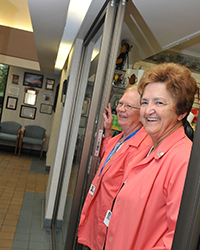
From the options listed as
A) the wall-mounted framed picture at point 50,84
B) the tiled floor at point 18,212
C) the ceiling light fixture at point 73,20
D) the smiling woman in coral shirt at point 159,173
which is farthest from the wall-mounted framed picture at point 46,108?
the smiling woman in coral shirt at point 159,173

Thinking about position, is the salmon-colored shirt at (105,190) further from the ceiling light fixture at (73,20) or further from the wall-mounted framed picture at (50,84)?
the wall-mounted framed picture at (50,84)

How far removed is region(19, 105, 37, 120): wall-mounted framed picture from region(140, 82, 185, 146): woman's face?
8487mm

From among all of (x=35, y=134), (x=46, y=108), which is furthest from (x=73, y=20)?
(x=46, y=108)

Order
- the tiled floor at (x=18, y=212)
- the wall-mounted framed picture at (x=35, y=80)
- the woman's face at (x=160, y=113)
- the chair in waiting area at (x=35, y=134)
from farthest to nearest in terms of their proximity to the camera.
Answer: the wall-mounted framed picture at (x=35, y=80) < the chair in waiting area at (x=35, y=134) < the tiled floor at (x=18, y=212) < the woman's face at (x=160, y=113)

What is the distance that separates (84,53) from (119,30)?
162 cm

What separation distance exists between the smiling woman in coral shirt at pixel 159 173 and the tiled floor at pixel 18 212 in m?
1.53

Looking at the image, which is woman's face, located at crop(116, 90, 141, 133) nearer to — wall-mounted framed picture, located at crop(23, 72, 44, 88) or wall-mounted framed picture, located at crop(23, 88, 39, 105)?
wall-mounted framed picture, located at crop(23, 72, 44, 88)

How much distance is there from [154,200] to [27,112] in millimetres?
8789

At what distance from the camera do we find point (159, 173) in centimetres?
102

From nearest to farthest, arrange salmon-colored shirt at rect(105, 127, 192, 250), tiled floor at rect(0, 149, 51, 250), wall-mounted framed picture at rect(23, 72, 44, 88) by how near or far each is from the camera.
Result: 1. salmon-colored shirt at rect(105, 127, 192, 250)
2. tiled floor at rect(0, 149, 51, 250)
3. wall-mounted framed picture at rect(23, 72, 44, 88)

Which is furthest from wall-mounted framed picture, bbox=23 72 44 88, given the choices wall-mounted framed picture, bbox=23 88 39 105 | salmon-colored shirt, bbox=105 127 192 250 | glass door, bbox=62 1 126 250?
salmon-colored shirt, bbox=105 127 192 250

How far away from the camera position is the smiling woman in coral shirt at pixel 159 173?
37.4 inches

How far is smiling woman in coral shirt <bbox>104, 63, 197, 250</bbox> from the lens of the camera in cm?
95

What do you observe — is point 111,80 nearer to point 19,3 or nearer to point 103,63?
point 103,63
